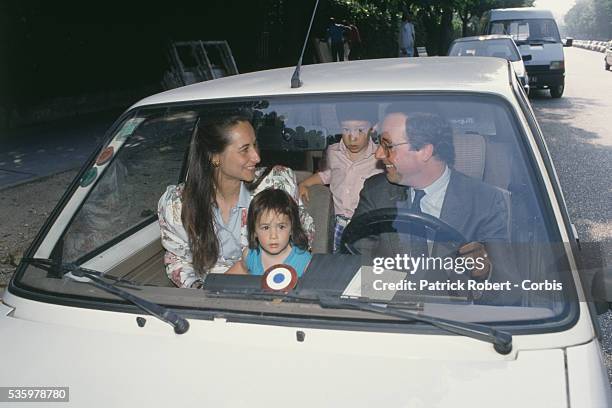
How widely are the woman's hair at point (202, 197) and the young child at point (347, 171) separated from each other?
18.8 inches

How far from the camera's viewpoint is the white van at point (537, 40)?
Result: 14914 millimetres

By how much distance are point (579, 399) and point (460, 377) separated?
30 centimetres

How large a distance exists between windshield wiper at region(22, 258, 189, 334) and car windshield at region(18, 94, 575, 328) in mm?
37

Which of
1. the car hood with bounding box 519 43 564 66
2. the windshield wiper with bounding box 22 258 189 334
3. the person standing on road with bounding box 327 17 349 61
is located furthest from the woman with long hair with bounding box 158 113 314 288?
the person standing on road with bounding box 327 17 349 61

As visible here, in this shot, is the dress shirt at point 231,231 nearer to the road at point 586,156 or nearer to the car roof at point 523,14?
the road at point 586,156

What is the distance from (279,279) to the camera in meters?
2.11

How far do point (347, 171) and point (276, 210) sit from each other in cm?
81

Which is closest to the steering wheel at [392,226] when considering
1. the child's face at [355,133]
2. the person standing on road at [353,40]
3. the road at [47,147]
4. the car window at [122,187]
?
the child's face at [355,133]

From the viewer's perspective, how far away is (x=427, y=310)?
1.90 metres

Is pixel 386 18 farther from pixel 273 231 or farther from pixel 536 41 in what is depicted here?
pixel 273 231

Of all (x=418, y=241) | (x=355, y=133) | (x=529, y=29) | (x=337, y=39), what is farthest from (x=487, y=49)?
(x=418, y=241)

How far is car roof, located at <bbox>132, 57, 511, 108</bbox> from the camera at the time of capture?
236cm

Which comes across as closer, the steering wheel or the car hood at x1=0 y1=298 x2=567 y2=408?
the car hood at x1=0 y1=298 x2=567 y2=408

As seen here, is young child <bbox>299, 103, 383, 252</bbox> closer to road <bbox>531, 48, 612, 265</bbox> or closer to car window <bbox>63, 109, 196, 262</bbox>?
car window <bbox>63, 109, 196, 262</bbox>
